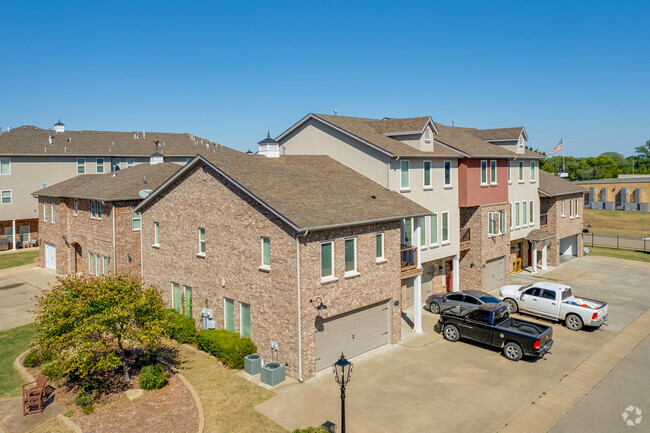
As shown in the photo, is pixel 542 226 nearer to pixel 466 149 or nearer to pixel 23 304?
pixel 466 149

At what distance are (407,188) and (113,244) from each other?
17121mm

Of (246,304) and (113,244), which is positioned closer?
(246,304)

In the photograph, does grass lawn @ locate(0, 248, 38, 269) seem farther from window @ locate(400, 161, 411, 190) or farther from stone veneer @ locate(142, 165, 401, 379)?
window @ locate(400, 161, 411, 190)

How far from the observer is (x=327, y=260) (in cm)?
1822

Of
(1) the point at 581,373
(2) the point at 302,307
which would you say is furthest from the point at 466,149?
(2) the point at 302,307

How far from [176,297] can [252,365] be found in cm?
795

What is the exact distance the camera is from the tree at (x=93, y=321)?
14.8 meters

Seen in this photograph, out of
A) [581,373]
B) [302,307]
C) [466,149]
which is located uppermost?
[466,149]

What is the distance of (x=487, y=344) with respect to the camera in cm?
2048

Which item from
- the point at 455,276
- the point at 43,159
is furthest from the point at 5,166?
the point at 455,276

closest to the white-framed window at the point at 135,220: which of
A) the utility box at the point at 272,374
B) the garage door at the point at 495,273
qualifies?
the utility box at the point at 272,374

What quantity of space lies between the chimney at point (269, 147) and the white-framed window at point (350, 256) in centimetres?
750

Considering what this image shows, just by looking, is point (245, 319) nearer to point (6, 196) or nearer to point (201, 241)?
point (201, 241)

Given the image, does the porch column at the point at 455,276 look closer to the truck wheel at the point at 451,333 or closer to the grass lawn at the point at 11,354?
the truck wheel at the point at 451,333
